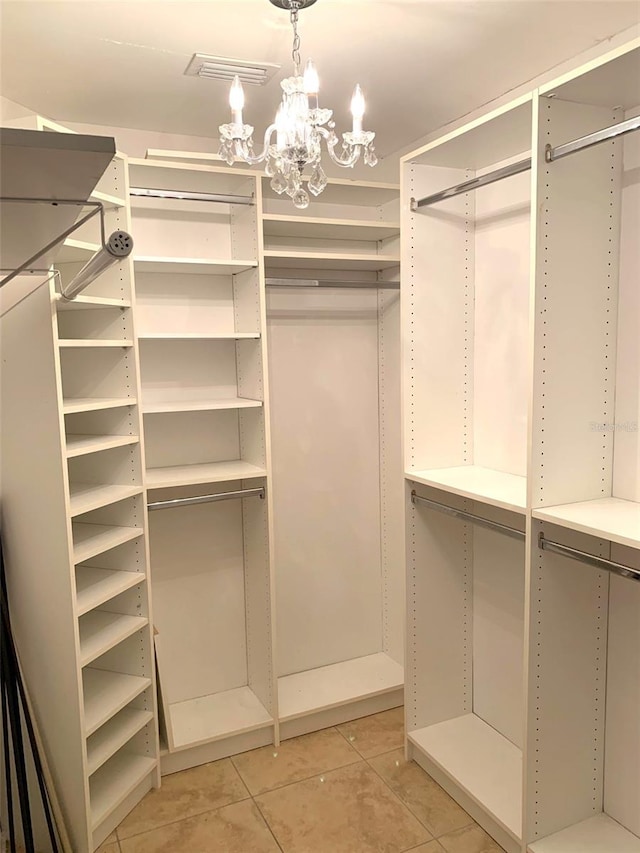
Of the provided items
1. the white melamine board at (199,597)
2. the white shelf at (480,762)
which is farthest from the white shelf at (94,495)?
the white shelf at (480,762)

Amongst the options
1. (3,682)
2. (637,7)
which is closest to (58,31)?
(637,7)

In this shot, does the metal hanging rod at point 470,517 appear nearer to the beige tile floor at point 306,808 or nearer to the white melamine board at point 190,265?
the beige tile floor at point 306,808

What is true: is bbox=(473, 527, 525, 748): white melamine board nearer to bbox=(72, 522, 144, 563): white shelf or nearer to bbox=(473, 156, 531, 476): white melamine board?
bbox=(473, 156, 531, 476): white melamine board

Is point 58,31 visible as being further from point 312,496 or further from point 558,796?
point 558,796

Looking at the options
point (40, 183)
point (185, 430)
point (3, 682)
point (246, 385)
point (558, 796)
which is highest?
point (40, 183)

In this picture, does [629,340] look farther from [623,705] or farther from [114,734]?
[114,734]

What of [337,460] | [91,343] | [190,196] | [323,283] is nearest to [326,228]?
[323,283]

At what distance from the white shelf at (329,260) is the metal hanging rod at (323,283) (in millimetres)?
88

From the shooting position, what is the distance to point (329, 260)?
10.2 feet

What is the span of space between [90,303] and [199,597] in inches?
62.6

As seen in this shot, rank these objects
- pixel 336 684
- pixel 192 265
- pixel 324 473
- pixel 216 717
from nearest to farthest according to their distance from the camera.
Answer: pixel 192 265 < pixel 216 717 < pixel 336 684 < pixel 324 473

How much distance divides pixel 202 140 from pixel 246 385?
115cm

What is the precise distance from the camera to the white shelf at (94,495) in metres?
2.33

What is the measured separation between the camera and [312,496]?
3.48m
